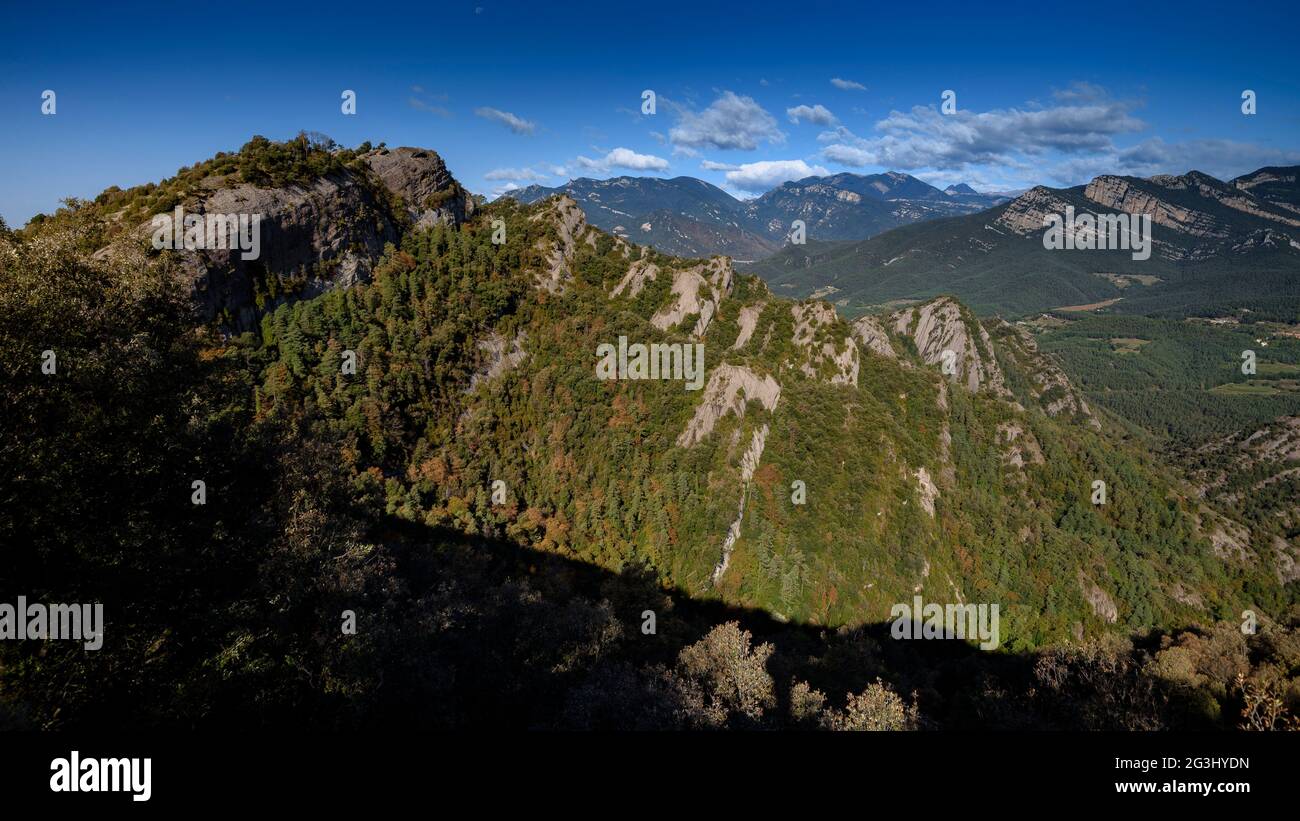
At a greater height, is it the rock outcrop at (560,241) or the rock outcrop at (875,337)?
the rock outcrop at (560,241)

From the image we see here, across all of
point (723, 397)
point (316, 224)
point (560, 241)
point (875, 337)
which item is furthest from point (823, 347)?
point (316, 224)

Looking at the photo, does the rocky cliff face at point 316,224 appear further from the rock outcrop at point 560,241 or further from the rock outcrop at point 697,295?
the rock outcrop at point 697,295

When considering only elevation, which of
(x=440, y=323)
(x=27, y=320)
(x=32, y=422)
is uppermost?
(x=440, y=323)

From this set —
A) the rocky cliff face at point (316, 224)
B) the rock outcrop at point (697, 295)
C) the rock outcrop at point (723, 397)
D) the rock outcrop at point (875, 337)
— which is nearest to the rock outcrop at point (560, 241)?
the rocky cliff face at point (316, 224)

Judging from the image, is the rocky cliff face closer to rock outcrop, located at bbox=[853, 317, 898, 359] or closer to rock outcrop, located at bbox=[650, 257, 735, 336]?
rock outcrop, located at bbox=[650, 257, 735, 336]

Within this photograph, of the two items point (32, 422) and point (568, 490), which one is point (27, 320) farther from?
point (568, 490)

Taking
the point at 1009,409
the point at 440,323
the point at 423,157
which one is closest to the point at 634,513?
the point at 440,323

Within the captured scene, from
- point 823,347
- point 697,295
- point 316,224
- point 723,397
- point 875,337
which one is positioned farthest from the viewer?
point 875,337

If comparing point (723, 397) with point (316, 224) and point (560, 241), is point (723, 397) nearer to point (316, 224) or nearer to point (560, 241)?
point (560, 241)
